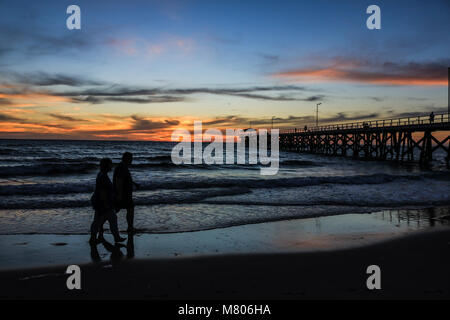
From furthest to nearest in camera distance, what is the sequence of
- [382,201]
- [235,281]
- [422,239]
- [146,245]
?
[382,201] < [422,239] < [146,245] < [235,281]

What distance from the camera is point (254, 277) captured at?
4.56m

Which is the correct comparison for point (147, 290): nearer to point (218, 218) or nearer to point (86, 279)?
point (86, 279)

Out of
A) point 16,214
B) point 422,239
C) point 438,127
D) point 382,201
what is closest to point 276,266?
point 422,239

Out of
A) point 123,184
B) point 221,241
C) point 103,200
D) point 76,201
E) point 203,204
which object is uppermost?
point 123,184

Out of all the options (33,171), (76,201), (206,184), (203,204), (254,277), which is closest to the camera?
(254,277)

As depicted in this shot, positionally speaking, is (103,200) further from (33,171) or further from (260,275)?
(33,171)

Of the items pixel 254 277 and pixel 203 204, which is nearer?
pixel 254 277

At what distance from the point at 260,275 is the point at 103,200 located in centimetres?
325

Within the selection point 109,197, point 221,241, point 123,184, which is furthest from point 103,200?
point 221,241

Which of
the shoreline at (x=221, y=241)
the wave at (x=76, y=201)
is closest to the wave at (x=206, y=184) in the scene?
the wave at (x=76, y=201)

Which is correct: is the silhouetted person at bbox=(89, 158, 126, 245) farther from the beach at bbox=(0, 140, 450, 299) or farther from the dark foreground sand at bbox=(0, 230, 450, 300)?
the dark foreground sand at bbox=(0, 230, 450, 300)

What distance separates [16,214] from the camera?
365 inches

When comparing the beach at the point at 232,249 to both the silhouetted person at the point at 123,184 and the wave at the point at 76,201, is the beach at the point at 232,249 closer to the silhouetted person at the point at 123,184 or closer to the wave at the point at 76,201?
the wave at the point at 76,201

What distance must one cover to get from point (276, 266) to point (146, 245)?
2.64 metres
